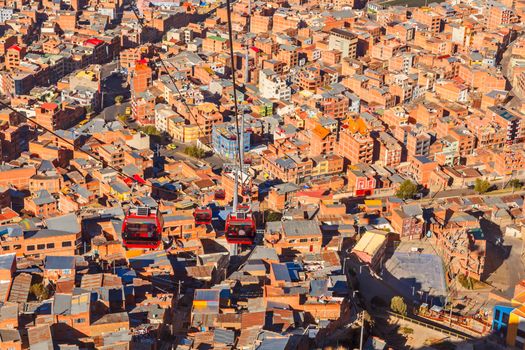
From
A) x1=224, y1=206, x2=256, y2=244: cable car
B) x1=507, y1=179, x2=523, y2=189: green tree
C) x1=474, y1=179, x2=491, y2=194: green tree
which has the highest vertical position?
x1=224, y1=206, x2=256, y2=244: cable car

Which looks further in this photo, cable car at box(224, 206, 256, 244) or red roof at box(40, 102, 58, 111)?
red roof at box(40, 102, 58, 111)

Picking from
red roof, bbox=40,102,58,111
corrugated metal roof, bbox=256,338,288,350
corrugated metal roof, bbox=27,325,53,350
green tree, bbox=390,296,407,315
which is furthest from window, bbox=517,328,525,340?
red roof, bbox=40,102,58,111

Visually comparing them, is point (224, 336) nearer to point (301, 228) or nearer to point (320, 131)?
point (301, 228)

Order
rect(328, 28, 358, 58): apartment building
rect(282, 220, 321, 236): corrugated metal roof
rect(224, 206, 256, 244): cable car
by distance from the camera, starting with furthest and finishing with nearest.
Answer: rect(328, 28, 358, 58): apartment building → rect(282, 220, 321, 236): corrugated metal roof → rect(224, 206, 256, 244): cable car

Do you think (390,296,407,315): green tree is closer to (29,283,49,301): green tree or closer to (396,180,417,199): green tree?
(29,283,49,301): green tree

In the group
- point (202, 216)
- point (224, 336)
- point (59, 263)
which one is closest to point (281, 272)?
point (224, 336)

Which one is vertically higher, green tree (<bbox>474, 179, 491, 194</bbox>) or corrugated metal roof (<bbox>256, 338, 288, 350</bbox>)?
corrugated metal roof (<bbox>256, 338, 288, 350</bbox>)

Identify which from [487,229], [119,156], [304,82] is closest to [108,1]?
[304,82]

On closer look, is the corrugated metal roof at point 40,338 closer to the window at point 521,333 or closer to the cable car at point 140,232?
the cable car at point 140,232
